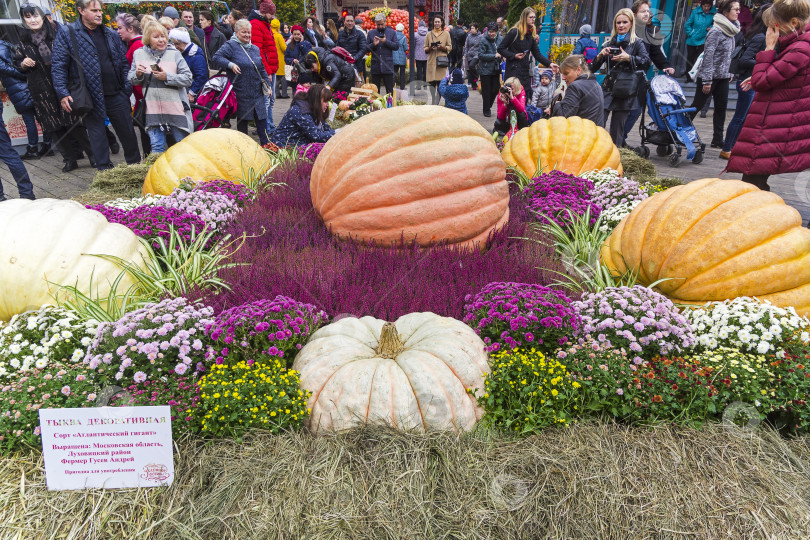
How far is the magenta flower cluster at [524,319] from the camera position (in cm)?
253

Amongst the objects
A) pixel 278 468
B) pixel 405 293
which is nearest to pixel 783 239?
pixel 405 293

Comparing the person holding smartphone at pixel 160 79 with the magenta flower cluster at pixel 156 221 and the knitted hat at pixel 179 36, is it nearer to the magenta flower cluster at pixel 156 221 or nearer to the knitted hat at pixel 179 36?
the knitted hat at pixel 179 36

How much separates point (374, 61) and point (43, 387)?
13.2m

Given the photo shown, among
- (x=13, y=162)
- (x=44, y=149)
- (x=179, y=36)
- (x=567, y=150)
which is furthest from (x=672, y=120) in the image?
(x=44, y=149)

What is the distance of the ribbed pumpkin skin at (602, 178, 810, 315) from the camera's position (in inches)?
112

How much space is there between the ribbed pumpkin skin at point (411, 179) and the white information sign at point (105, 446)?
1.90m

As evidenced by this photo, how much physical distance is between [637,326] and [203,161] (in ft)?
13.7

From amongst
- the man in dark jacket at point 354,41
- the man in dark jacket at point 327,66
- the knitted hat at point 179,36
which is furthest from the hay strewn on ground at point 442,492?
the man in dark jacket at point 354,41

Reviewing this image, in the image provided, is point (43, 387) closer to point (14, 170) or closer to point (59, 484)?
point (59, 484)

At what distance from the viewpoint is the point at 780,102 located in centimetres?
546

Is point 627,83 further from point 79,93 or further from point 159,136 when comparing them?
point 79,93

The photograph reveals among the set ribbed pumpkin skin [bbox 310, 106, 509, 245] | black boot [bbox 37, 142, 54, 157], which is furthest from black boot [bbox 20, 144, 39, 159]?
ribbed pumpkin skin [bbox 310, 106, 509, 245]

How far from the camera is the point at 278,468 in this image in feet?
6.62

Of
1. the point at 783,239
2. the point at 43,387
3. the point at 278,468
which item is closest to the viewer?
the point at 278,468
